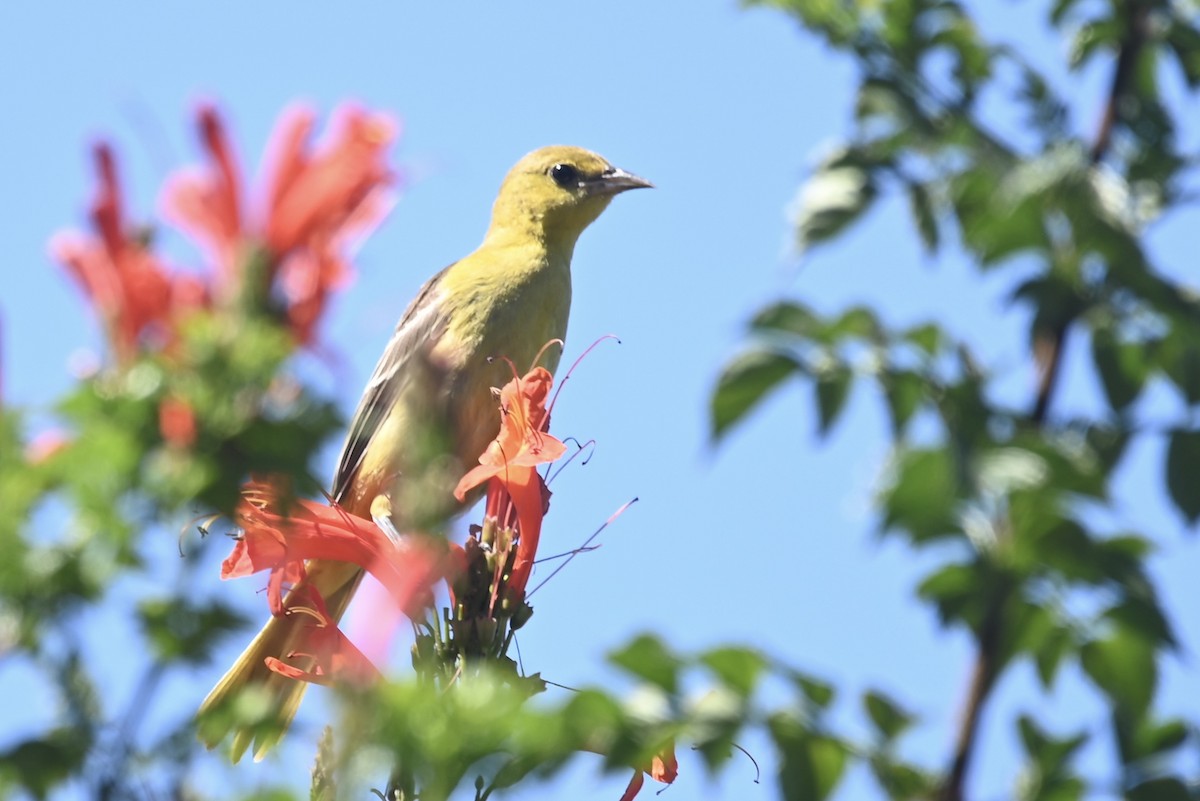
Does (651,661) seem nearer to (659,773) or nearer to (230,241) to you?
(230,241)

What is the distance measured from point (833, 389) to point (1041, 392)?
0.90 ft

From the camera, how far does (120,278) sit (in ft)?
5.23

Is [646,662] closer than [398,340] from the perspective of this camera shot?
Yes

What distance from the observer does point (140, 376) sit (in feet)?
4.84

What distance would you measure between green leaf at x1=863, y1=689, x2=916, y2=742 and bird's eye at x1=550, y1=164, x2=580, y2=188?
5.84 m

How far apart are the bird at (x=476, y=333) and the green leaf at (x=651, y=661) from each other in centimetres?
307

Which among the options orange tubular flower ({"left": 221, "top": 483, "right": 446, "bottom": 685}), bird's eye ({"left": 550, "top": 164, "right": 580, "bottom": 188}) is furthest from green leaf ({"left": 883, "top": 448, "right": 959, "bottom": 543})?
bird's eye ({"left": 550, "top": 164, "right": 580, "bottom": 188})

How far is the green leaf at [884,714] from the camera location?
1543 millimetres

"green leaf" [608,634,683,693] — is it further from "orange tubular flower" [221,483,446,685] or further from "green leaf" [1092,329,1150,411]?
"orange tubular flower" [221,483,446,685]

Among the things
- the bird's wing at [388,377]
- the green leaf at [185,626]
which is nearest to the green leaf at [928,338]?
the green leaf at [185,626]

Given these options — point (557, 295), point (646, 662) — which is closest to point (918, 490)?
point (646, 662)

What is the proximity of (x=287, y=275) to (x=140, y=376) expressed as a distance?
0.69 ft

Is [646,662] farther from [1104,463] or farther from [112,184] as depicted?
[112,184]

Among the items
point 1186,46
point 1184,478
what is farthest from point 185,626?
point 1186,46
